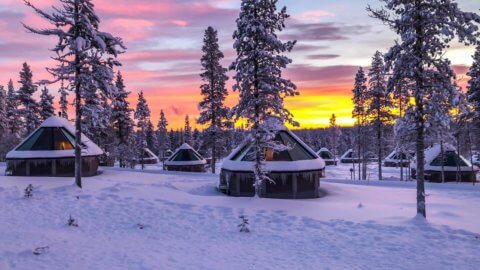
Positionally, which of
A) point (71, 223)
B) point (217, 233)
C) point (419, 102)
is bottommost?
point (217, 233)

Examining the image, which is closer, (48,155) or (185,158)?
(48,155)

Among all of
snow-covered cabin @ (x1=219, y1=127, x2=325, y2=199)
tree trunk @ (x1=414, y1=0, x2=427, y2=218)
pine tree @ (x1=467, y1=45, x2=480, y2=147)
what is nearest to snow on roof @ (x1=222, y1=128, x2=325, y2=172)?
snow-covered cabin @ (x1=219, y1=127, x2=325, y2=199)

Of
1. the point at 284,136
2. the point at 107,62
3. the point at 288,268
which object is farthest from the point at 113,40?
the point at 288,268

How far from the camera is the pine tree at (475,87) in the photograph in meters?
32.1

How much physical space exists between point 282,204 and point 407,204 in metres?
7.81

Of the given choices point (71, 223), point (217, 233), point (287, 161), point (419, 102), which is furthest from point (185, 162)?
point (419, 102)

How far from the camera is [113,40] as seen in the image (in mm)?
21688

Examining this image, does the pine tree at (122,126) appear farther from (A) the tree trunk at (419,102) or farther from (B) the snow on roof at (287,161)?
(A) the tree trunk at (419,102)

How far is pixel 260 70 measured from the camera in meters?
21.0

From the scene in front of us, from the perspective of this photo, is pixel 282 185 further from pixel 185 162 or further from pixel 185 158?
pixel 185 158

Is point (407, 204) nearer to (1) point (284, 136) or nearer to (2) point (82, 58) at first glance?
(1) point (284, 136)

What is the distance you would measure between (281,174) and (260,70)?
745cm

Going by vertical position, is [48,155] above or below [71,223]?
above

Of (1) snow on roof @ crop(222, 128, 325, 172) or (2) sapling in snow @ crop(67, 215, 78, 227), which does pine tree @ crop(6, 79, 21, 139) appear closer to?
(1) snow on roof @ crop(222, 128, 325, 172)
